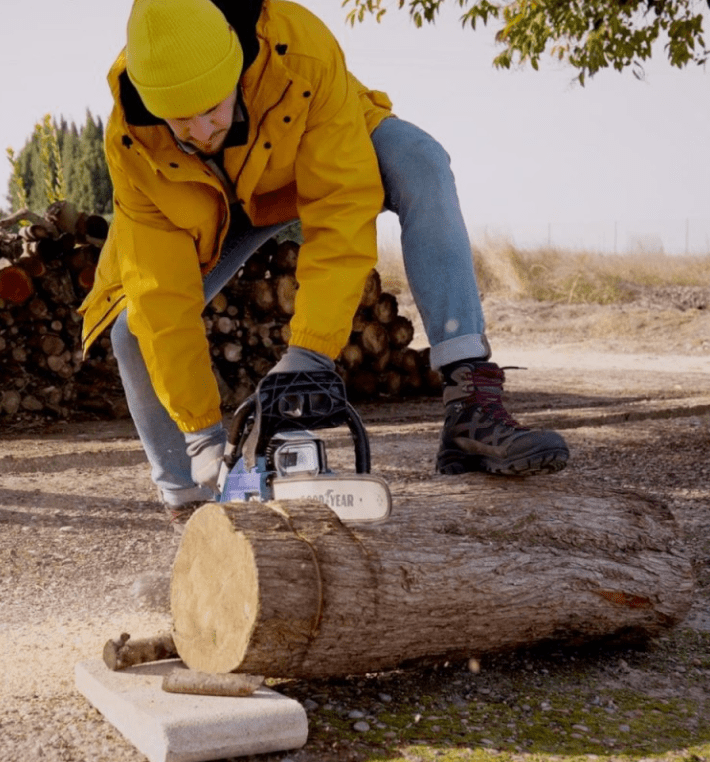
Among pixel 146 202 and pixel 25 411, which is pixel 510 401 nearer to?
pixel 25 411

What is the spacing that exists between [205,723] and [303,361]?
90cm

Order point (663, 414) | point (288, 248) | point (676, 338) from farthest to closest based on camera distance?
point (676, 338) < point (288, 248) < point (663, 414)

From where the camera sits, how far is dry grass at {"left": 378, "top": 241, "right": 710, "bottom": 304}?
16.5m

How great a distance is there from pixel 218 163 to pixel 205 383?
632 millimetres

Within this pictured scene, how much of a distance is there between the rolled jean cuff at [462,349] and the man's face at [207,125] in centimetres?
82

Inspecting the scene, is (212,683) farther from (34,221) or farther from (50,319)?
(34,221)

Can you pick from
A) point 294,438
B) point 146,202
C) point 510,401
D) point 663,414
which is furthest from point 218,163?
point 510,401

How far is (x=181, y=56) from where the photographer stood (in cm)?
250

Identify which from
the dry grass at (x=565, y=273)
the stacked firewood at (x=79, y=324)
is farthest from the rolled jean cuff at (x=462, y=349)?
the dry grass at (x=565, y=273)

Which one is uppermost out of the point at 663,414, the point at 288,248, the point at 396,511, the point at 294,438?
the point at 288,248

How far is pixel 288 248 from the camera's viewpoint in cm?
825

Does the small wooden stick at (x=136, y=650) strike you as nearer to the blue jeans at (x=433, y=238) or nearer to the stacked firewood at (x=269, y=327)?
the blue jeans at (x=433, y=238)

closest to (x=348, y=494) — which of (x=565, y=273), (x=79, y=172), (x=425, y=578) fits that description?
(x=425, y=578)

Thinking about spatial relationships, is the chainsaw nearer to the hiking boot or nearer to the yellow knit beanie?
the hiking boot
